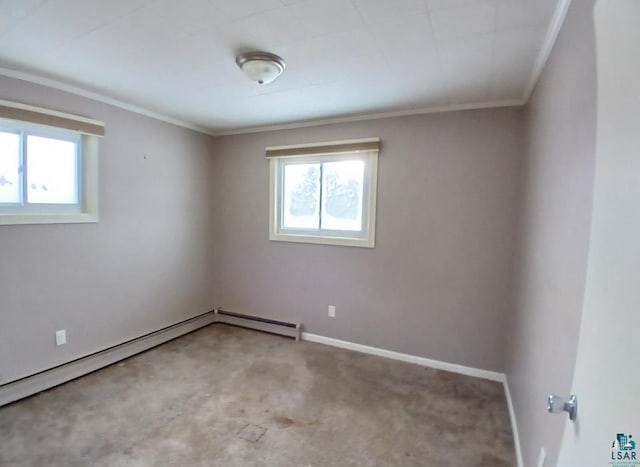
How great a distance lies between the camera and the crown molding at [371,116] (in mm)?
2562

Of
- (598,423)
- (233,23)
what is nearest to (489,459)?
(598,423)

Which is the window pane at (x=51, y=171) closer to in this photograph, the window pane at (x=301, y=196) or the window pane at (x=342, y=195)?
the window pane at (x=301, y=196)

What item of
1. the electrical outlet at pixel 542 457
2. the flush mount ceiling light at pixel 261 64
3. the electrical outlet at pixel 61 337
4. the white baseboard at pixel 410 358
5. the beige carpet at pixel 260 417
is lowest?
the beige carpet at pixel 260 417

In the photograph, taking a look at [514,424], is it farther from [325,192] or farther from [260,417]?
[325,192]

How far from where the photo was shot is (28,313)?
236 cm

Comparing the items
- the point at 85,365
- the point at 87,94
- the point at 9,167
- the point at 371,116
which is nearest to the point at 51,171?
the point at 9,167

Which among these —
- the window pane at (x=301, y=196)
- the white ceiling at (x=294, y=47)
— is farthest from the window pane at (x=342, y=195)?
the white ceiling at (x=294, y=47)

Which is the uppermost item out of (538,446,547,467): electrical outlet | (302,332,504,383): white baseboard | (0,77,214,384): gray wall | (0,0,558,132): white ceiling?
(0,0,558,132): white ceiling

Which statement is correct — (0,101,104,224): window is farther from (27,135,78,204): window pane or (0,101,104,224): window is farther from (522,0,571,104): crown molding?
(522,0,571,104): crown molding

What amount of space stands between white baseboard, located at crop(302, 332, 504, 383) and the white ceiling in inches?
91.7

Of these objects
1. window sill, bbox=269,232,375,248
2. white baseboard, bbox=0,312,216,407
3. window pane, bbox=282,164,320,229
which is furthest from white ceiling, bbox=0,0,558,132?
white baseboard, bbox=0,312,216,407

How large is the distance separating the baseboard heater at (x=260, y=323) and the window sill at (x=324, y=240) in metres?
0.97

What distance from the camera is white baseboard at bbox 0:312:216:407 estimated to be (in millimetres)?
2248

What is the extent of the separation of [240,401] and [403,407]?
1219 millimetres
